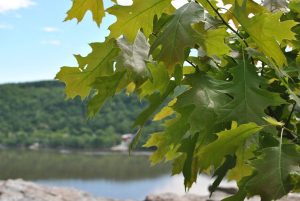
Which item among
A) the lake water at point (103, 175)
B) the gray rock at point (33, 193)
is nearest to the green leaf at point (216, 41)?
the gray rock at point (33, 193)

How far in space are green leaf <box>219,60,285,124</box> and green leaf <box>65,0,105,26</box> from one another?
39 cm

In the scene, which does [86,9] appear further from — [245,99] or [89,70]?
[245,99]

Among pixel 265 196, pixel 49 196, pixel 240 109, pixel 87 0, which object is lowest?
pixel 49 196

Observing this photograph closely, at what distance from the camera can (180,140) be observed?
129 cm

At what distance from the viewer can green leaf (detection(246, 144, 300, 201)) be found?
1058 mm

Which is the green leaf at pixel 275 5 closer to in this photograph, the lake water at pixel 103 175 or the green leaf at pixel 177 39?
the green leaf at pixel 177 39

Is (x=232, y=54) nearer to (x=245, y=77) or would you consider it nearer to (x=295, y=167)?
(x=245, y=77)

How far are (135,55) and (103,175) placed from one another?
41.2m

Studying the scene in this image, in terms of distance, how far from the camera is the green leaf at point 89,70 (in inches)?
49.9

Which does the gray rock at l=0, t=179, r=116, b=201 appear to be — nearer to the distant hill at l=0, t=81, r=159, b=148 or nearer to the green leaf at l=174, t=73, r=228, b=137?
the green leaf at l=174, t=73, r=228, b=137

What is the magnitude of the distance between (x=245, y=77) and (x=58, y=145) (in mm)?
71915

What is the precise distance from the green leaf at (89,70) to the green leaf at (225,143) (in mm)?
338

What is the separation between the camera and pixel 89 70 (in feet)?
4.34

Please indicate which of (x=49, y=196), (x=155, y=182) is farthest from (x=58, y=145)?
(x=49, y=196)
